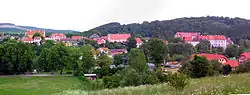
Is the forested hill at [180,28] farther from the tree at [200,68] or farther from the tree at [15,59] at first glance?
the tree at [200,68]

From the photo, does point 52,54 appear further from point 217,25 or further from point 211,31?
point 217,25

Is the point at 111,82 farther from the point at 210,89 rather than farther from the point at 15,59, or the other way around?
the point at 15,59

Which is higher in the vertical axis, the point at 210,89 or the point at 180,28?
the point at 180,28

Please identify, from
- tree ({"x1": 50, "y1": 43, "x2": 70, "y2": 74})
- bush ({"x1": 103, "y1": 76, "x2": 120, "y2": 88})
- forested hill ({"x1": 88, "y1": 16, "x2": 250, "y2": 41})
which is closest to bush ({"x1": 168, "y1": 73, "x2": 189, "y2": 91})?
bush ({"x1": 103, "y1": 76, "x2": 120, "y2": 88})

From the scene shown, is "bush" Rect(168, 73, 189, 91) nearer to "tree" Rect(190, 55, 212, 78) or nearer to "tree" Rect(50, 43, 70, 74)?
"tree" Rect(190, 55, 212, 78)

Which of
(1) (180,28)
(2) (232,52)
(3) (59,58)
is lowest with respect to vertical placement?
(2) (232,52)

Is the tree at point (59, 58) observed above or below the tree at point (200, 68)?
below

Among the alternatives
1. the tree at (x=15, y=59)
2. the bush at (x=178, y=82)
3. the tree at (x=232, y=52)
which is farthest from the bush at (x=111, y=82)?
the tree at (x=232, y=52)

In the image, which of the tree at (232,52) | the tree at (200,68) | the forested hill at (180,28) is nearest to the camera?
the tree at (200,68)

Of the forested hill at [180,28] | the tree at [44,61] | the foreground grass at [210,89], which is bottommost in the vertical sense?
the tree at [44,61]

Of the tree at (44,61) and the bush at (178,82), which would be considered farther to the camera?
the tree at (44,61)

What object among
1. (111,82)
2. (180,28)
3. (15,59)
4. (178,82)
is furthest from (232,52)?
(180,28)

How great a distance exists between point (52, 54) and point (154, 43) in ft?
49.1

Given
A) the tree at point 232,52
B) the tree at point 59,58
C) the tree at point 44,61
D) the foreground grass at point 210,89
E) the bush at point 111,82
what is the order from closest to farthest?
the foreground grass at point 210,89
the bush at point 111,82
the tree at point 59,58
the tree at point 44,61
the tree at point 232,52
